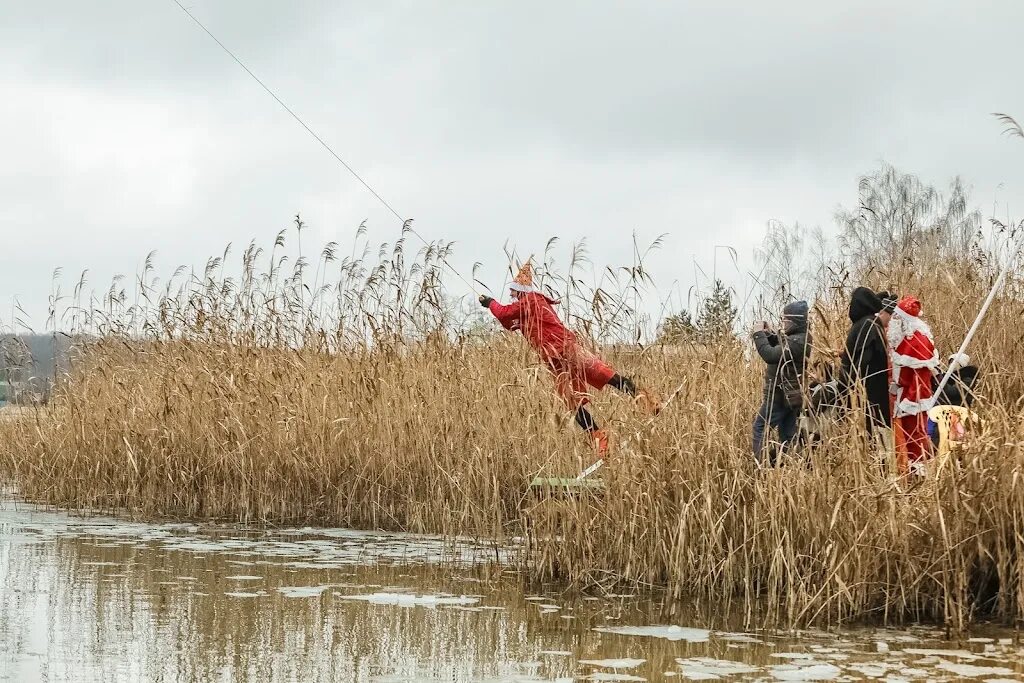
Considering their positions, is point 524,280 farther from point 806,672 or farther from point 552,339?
point 806,672

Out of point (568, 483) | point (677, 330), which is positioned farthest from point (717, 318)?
point (568, 483)

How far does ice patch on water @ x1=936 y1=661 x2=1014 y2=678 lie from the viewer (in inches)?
212

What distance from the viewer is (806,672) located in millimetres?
5426

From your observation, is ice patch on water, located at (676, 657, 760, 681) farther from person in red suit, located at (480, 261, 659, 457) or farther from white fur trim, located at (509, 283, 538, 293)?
white fur trim, located at (509, 283, 538, 293)

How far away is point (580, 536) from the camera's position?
7.51 m

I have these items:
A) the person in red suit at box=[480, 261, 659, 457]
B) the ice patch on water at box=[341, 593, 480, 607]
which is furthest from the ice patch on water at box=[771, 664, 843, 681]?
the person in red suit at box=[480, 261, 659, 457]

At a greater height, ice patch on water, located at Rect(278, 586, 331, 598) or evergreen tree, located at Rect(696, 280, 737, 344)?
evergreen tree, located at Rect(696, 280, 737, 344)

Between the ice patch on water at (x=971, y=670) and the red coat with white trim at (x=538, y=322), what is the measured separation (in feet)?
15.3

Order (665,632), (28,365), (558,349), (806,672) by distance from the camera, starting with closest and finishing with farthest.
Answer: (806,672) < (665,632) < (558,349) < (28,365)

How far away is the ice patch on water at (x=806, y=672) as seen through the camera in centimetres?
531

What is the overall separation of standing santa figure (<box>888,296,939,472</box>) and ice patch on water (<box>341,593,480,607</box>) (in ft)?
10.1

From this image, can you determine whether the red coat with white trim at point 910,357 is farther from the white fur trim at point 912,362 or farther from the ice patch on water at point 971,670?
the ice patch on water at point 971,670

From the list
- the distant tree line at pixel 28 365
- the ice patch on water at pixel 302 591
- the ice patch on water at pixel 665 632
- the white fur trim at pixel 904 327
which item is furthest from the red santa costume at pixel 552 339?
the distant tree line at pixel 28 365

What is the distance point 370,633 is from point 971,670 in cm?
Answer: 263
